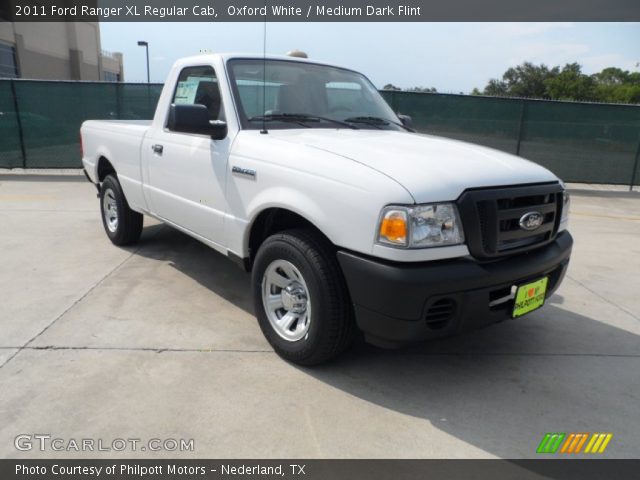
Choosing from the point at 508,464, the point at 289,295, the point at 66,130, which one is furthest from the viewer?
the point at 66,130

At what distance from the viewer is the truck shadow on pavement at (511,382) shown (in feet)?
8.60

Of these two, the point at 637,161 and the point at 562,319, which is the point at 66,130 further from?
the point at 637,161

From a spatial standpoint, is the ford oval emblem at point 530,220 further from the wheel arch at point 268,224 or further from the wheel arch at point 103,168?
the wheel arch at point 103,168

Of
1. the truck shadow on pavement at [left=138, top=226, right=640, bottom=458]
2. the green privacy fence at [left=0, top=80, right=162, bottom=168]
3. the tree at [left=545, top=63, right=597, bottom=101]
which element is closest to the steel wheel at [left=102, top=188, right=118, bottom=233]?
the truck shadow on pavement at [left=138, top=226, right=640, bottom=458]

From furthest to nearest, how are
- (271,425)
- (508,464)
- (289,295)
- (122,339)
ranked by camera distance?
(122,339) < (289,295) < (271,425) < (508,464)

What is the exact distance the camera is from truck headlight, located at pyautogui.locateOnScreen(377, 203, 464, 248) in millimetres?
2490

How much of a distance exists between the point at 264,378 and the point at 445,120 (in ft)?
29.6

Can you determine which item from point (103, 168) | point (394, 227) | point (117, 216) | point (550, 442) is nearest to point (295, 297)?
point (394, 227)

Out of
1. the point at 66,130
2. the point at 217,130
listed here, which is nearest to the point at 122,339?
the point at 217,130

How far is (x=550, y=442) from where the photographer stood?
2549 millimetres

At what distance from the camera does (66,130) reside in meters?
10.9

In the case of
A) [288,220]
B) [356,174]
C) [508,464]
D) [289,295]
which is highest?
[356,174]

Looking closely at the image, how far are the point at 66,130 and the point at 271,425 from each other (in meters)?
10.4

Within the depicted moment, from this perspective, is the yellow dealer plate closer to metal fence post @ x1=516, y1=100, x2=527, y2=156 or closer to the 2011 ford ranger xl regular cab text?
the 2011 ford ranger xl regular cab text
